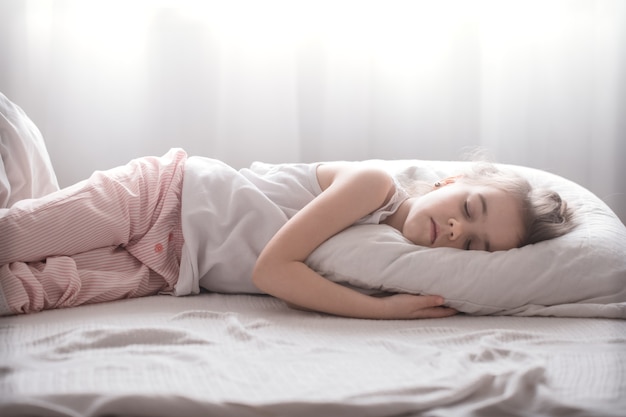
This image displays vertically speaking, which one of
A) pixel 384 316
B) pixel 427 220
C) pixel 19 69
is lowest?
pixel 384 316

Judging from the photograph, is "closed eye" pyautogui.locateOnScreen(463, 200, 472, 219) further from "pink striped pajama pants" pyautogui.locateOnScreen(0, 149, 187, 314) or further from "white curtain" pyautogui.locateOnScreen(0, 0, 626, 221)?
"white curtain" pyautogui.locateOnScreen(0, 0, 626, 221)

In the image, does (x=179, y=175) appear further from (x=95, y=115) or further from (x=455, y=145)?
(x=455, y=145)

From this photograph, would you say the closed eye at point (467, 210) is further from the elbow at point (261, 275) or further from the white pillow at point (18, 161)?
the white pillow at point (18, 161)

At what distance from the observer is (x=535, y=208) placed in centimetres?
148

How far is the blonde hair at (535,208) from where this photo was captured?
1480 mm

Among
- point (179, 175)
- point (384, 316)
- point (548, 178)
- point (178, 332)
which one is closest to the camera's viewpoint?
point (178, 332)

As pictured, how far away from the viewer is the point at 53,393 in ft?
2.98

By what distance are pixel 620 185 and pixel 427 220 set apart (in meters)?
1.28

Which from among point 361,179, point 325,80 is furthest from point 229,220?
point 325,80

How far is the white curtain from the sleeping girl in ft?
2.33

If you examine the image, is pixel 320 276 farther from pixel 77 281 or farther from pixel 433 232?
pixel 77 281

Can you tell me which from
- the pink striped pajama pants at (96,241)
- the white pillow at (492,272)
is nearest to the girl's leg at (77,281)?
the pink striped pajama pants at (96,241)

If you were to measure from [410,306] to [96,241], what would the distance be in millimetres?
624

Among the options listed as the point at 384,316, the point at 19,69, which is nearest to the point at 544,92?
the point at 384,316
